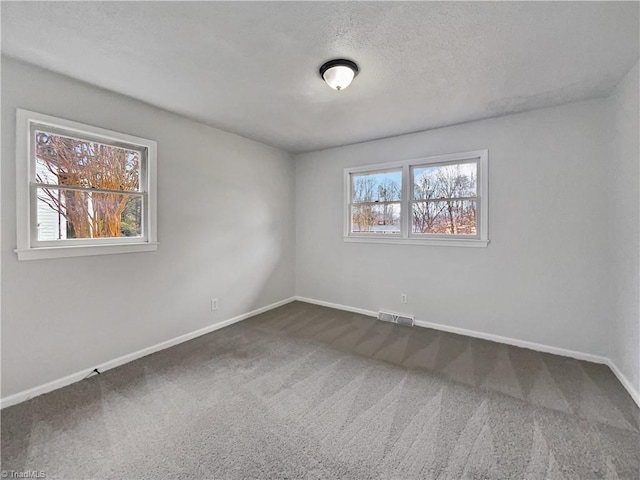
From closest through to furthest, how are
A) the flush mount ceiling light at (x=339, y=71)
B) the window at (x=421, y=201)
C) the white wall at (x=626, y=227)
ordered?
the flush mount ceiling light at (x=339, y=71) → the white wall at (x=626, y=227) → the window at (x=421, y=201)

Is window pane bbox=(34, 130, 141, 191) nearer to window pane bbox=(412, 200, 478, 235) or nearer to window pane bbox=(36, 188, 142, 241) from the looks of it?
window pane bbox=(36, 188, 142, 241)

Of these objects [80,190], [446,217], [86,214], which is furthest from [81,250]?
[446,217]

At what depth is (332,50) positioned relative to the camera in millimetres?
1893

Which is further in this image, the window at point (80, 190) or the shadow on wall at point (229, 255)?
the shadow on wall at point (229, 255)

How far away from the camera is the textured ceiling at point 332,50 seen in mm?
1550

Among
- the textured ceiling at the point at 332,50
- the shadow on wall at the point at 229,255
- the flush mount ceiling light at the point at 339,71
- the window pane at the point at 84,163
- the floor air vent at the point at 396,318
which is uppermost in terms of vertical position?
the textured ceiling at the point at 332,50

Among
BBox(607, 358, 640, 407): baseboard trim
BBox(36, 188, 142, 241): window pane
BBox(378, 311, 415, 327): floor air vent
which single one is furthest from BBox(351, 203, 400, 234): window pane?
BBox(36, 188, 142, 241): window pane

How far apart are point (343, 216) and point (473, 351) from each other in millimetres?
2480

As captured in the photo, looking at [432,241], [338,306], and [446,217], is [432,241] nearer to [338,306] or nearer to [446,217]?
[446,217]

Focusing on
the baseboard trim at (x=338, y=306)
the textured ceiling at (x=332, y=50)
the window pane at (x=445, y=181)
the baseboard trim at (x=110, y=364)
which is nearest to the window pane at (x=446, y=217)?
the window pane at (x=445, y=181)

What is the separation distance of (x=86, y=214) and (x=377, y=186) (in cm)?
347

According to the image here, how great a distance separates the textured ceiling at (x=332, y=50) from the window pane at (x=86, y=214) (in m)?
1.00

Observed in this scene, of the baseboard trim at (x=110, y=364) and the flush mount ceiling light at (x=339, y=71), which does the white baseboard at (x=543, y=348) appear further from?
the flush mount ceiling light at (x=339, y=71)

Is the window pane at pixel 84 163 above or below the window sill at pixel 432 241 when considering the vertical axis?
above
